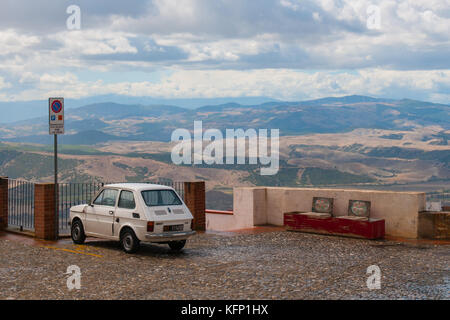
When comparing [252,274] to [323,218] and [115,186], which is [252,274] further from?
[323,218]

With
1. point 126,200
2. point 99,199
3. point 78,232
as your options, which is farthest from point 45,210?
point 126,200

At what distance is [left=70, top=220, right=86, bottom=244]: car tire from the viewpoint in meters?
15.9

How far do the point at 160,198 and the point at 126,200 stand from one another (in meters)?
0.86

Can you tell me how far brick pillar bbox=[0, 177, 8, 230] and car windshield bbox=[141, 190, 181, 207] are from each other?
23.7ft

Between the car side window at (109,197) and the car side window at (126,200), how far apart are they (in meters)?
0.26

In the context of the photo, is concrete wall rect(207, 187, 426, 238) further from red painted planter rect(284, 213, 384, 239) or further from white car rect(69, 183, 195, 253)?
white car rect(69, 183, 195, 253)

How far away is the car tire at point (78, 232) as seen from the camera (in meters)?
15.9

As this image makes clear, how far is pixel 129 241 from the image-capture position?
1431 cm

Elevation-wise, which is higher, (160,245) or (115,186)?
(115,186)

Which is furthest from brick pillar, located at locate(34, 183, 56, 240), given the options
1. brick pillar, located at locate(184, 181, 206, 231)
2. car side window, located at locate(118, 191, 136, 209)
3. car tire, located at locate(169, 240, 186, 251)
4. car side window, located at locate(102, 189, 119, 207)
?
brick pillar, located at locate(184, 181, 206, 231)
